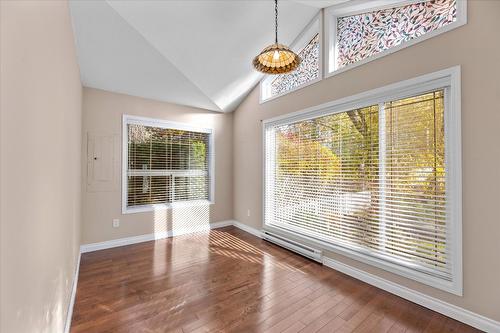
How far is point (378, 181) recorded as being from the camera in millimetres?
2514

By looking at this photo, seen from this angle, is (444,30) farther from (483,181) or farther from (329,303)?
(329,303)

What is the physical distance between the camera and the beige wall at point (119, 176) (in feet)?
11.1

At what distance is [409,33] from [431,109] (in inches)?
32.6

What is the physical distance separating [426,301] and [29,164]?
118 inches

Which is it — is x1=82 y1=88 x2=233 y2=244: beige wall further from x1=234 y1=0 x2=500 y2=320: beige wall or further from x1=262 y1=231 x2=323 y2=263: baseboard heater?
x1=234 y1=0 x2=500 y2=320: beige wall

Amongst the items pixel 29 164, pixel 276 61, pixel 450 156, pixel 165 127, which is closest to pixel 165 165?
pixel 165 127

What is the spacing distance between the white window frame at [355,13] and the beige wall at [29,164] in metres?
2.72

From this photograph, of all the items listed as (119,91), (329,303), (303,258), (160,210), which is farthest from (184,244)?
(119,91)

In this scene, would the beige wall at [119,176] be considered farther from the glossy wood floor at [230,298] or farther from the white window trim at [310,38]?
the white window trim at [310,38]

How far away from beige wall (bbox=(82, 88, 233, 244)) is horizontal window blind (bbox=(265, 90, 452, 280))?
1652 millimetres

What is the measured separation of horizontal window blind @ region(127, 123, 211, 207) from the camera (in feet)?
12.6

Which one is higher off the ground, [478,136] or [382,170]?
[478,136]

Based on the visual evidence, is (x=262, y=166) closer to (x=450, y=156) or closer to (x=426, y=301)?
(x=450, y=156)

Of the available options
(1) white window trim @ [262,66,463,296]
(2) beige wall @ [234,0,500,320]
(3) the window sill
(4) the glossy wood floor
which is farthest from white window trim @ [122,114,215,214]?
(2) beige wall @ [234,0,500,320]
